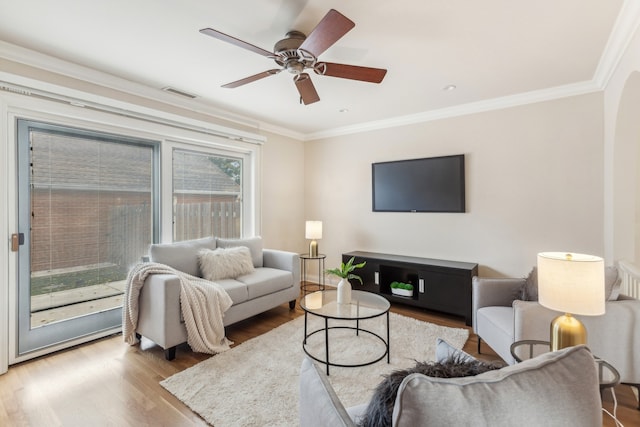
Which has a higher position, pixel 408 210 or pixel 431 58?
pixel 431 58

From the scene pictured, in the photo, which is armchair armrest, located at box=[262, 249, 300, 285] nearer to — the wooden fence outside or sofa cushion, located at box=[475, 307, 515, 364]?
the wooden fence outside

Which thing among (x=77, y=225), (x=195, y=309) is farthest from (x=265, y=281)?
(x=77, y=225)

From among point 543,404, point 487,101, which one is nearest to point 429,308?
point 487,101

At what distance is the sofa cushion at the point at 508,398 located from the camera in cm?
65

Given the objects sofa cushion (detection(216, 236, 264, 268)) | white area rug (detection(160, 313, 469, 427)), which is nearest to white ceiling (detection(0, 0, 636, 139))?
sofa cushion (detection(216, 236, 264, 268))

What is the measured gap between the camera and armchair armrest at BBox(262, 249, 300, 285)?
145 inches

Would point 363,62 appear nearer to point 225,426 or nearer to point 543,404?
point 543,404

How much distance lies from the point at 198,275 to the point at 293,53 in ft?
7.74

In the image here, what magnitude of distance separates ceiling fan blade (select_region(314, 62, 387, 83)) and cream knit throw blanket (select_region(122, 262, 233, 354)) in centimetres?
200

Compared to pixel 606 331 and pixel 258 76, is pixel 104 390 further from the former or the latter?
pixel 606 331

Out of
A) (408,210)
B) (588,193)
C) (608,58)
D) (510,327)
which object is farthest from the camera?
(408,210)

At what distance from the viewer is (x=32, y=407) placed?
1.92 meters

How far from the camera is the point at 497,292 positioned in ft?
8.47

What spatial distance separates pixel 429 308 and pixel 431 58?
2.63 metres
